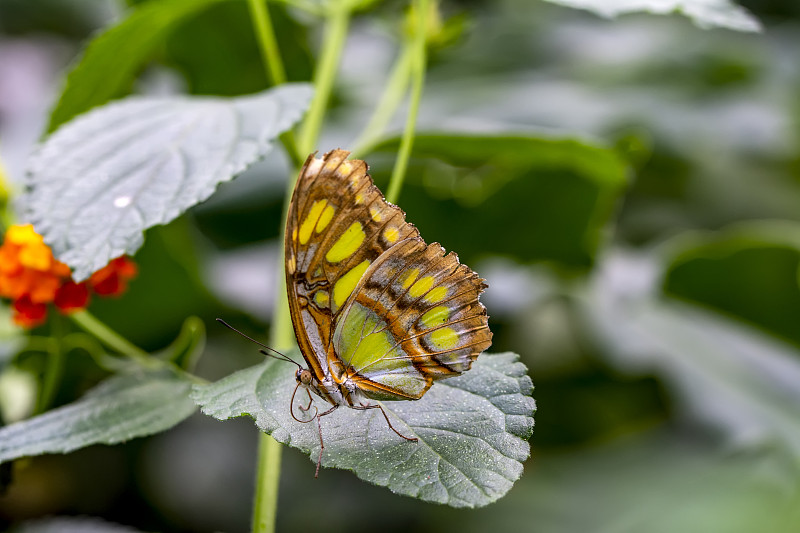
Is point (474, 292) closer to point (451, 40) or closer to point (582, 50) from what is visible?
point (451, 40)

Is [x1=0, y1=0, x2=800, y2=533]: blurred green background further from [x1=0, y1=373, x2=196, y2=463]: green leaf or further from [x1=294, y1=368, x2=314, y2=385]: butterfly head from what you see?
[x1=294, y1=368, x2=314, y2=385]: butterfly head

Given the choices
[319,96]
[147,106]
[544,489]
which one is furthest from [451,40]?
[544,489]

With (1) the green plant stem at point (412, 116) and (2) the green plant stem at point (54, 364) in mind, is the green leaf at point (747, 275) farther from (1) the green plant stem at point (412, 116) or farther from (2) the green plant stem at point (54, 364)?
(2) the green plant stem at point (54, 364)

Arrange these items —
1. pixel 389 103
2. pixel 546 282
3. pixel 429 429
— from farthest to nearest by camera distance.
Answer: pixel 546 282
pixel 389 103
pixel 429 429

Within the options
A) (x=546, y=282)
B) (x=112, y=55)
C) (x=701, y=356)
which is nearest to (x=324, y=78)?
(x=112, y=55)

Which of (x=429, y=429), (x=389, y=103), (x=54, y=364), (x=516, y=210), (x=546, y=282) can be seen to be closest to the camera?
(x=429, y=429)

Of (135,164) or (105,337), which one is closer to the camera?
(135,164)

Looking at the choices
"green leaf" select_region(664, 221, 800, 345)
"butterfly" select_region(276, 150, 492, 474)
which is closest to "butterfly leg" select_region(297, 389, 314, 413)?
"butterfly" select_region(276, 150, 492, 474)

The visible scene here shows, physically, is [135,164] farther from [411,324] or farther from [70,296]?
[411,324]
